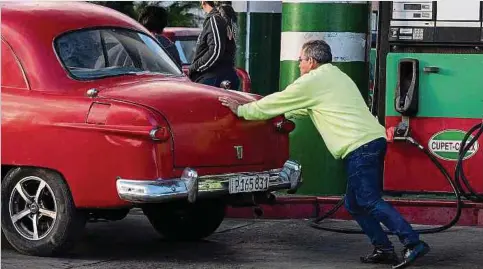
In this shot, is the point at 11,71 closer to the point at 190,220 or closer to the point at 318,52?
the point at 190,220

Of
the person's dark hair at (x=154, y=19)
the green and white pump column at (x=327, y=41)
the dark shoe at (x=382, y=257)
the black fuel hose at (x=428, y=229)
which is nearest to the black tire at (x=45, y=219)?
the dark shoe at (x=382, y=257)

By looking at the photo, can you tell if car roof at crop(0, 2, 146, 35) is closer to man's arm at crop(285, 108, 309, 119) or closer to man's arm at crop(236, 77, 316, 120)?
man's arm at crop(236, 77, 316, 120)

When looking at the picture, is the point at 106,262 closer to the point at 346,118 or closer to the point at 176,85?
the point at 176,85

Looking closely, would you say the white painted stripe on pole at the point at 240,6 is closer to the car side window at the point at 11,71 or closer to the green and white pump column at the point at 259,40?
the green and white pump column at the point at 259,40

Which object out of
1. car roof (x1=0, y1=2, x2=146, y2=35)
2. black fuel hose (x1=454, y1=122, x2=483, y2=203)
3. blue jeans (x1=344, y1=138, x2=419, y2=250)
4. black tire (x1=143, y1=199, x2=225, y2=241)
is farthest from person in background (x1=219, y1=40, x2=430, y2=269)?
black fuel hose (x1=454, y1=122, x2=483, y2=203)

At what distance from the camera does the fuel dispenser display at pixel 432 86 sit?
33.4 feet

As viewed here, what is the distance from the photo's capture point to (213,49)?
34.4 ft

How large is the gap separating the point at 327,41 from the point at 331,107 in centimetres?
291

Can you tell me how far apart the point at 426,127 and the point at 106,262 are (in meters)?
3.52

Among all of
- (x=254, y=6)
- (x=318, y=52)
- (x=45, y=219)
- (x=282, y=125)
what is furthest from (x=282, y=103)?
(x=254, y=6)

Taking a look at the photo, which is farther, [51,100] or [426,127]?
[426,127]

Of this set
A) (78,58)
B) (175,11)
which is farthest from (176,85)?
(175,11)

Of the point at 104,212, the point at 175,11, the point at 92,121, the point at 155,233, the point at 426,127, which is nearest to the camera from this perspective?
the point at 92,121

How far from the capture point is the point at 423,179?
10.4 m
